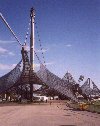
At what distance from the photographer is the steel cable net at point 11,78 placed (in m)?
115

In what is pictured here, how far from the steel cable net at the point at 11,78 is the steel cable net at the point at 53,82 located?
8927mm

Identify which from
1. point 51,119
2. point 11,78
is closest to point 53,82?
point 11,78

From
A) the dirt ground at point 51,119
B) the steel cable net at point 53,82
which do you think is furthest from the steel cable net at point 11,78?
the dirt ground at point 51,119

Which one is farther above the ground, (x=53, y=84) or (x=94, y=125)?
(x=53, y=84)

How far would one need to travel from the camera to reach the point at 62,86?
388 feet

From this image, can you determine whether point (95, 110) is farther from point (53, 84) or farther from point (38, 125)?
point (53, 84)

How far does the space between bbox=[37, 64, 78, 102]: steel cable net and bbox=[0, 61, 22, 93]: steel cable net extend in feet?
29.3

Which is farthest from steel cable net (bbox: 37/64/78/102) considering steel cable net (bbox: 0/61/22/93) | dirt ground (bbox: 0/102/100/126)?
dirt ground (bbox: 0/102/100/126)

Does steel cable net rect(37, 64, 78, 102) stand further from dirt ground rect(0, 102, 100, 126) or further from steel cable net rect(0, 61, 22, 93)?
dirt ground rect(0, 102, 100, 126)

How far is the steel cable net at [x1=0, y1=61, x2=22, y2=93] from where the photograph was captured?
115 meters

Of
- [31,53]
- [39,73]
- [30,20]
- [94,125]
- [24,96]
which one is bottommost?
[94,125]

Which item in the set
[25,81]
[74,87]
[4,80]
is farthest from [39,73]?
[74,87]

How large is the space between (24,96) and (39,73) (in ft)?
77.8

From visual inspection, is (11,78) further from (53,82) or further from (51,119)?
(51,119)
